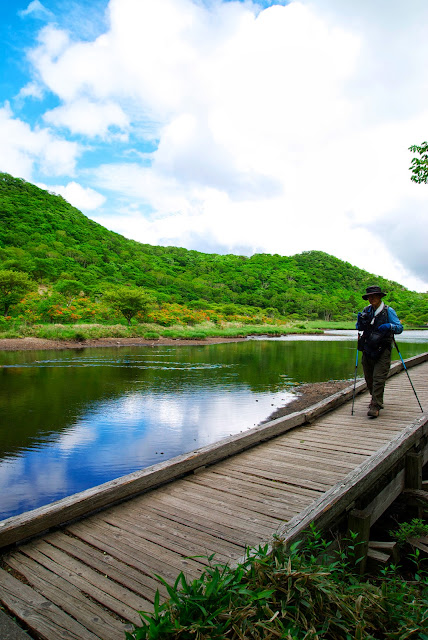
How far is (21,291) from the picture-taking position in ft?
112

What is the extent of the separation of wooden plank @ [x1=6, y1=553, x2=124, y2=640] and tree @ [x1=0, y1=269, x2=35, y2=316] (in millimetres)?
34050

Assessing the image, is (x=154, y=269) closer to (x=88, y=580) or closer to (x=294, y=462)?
(x=294, y=462)

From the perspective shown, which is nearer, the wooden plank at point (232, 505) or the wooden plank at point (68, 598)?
the wooden plank at point (68, 598)

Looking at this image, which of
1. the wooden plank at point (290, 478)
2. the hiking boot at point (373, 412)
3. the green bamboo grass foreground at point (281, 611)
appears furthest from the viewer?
the hiking boot at point (373, 412)

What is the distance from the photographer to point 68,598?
8.81ft

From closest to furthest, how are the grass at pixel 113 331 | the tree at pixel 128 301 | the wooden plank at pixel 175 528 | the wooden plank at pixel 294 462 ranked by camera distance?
the wooden plank at pixel 175 528 < the wooden plank at pixel 294 462 < the grass at pixel 113 331 < the tree at pixel 128 301

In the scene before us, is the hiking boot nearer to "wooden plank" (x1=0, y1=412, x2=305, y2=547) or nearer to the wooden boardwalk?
the wooden boardwalk

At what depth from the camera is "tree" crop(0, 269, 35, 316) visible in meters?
32.9

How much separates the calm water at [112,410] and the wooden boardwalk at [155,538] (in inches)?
114

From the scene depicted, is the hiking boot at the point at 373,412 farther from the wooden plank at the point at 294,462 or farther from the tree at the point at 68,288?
the tree at the point at 68,288

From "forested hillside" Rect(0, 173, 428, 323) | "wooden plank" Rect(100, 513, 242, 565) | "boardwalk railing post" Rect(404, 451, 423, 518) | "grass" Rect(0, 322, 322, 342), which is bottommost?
"boardwalk railing post" Rect(404, 451, 423, 518)

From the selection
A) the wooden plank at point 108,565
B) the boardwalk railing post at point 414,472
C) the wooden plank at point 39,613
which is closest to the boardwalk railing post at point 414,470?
the boardwalk railing post at point 414,472

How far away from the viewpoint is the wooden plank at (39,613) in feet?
7.79

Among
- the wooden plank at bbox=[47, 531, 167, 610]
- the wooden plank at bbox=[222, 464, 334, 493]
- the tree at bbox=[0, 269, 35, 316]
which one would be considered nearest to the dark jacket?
the wooden plank at bbox=[222, 464, 334, 493]
